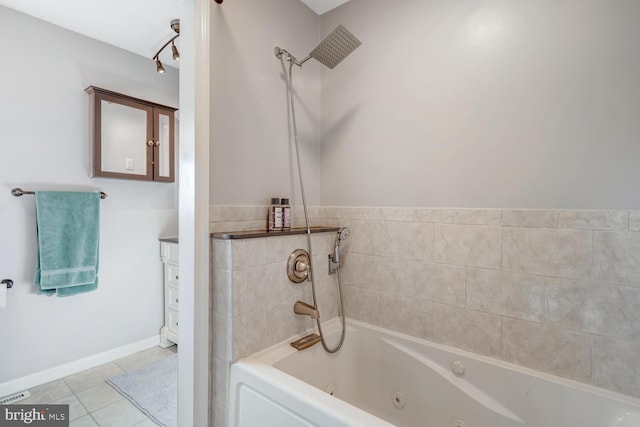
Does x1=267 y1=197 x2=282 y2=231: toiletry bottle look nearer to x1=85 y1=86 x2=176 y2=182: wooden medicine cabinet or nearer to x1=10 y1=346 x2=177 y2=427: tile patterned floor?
x1=10 y1=346 x2=177 y2=427: tile patterned floor

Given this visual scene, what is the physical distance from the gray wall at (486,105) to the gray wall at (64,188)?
1832mm

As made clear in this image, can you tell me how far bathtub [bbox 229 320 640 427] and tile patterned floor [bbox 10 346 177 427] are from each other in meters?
1.06

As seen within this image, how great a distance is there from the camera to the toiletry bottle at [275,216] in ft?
4.76

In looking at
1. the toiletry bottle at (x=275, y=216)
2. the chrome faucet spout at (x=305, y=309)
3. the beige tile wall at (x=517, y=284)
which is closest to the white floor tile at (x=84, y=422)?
the chrome faucet spout at (x=305, y=309)

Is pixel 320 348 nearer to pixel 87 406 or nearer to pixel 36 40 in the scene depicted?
pixel 87 406

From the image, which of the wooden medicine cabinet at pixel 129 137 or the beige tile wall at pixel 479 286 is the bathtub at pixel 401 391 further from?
the wooden medicine cabinet at pixel 129 137

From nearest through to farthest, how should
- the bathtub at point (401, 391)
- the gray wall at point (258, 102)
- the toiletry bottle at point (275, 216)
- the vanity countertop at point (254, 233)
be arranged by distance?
the bathtub at point (401, 391) → the vanity countertop at point (254, 233) → the gray wall at point (258, 102) → the toiletry bottle at point (275, 216)

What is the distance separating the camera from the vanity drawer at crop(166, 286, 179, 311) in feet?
8.31

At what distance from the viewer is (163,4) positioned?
1.85m

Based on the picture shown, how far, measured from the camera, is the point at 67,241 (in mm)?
2090

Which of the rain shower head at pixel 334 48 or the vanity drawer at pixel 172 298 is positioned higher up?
the rain shower head at pixel 334 48

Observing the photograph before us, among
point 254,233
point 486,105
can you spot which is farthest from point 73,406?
point 486,105

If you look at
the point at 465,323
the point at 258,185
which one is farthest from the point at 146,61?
the point at 465,323

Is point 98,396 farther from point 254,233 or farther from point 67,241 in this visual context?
point 254,233
